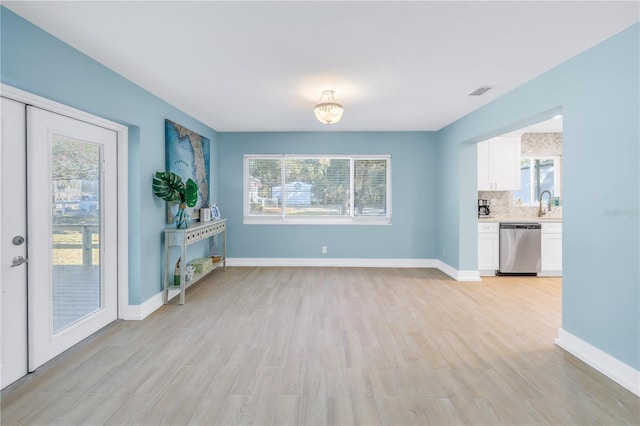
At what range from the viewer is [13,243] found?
2.20 meters

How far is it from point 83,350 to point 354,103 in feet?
12.5

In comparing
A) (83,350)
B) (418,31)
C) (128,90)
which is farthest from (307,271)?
(418,31)

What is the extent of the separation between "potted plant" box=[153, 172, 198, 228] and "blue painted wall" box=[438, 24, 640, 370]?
394cm

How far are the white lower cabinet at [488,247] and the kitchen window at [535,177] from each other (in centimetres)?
110

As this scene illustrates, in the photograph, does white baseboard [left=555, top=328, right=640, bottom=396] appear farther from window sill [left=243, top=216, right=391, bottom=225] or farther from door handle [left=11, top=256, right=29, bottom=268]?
door handle [left=11, top=256, right=29, bottom=268]

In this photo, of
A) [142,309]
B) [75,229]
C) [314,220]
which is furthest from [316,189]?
[75,229]

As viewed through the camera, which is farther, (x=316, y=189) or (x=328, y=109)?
(x=316, y=189)

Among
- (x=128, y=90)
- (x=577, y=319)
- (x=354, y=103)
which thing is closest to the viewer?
(x=577, y=319)

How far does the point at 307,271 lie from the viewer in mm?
5488

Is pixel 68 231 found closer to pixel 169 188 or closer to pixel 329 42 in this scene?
pixel 169 188

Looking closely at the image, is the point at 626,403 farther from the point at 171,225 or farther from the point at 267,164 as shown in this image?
the point at 267,164

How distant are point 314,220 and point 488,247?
3.03 meters

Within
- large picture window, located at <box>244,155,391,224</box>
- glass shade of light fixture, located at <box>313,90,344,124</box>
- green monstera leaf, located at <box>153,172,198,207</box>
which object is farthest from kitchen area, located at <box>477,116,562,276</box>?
green monstera leaf, located at <box>153,172,198,207</box>

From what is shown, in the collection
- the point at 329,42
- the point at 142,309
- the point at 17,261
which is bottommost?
the point at 142,309
